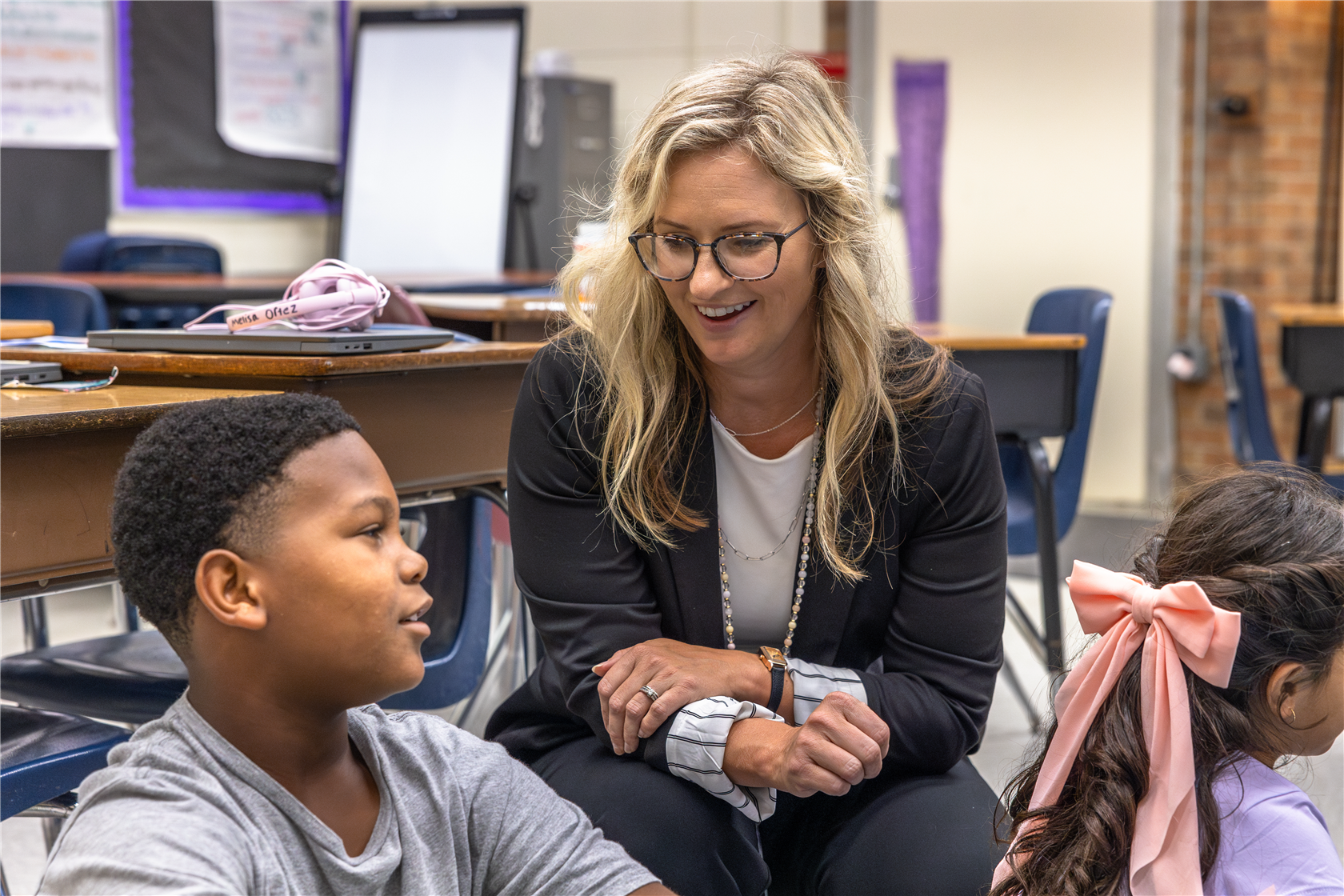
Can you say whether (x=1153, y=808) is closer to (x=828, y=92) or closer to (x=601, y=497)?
(x=601, y=497)

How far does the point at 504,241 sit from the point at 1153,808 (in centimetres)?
429

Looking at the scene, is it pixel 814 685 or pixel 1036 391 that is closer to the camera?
pixel 814 685

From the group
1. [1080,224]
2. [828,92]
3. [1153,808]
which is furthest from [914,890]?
[1080,224]

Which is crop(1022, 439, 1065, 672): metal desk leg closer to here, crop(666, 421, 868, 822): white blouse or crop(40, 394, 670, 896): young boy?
crop(666, 421, 868, 822): white blouse

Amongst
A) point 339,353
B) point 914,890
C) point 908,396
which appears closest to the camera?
point 914,890

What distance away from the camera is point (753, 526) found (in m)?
1.33

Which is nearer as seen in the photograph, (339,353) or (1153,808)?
(1153,808)

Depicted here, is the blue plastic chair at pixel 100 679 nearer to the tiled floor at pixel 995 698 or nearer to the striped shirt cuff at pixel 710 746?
the tiled floor at pixel 995 698

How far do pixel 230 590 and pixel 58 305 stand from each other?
2109 mm

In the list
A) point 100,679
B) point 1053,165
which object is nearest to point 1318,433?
point 1053,165

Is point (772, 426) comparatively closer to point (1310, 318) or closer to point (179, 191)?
point (1310, 318)

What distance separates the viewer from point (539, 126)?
5.05 m

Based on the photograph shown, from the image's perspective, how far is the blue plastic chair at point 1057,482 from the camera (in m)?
2.51

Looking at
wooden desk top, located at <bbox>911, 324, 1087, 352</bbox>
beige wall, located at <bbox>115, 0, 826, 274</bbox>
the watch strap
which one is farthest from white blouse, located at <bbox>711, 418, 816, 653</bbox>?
beige wall, located at <bbox>115, 0, 826, 274</bbox>
